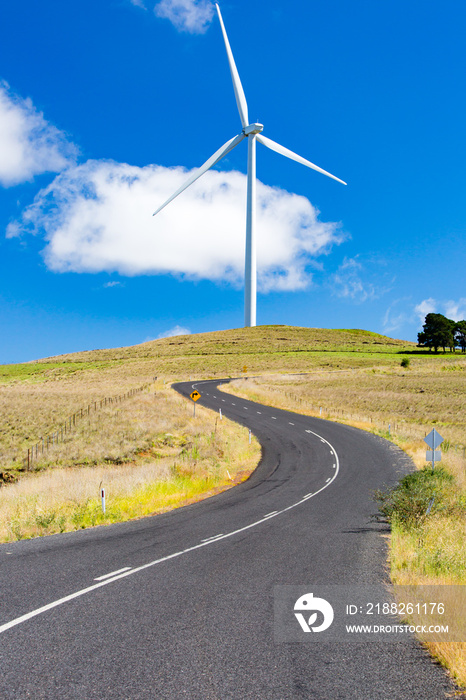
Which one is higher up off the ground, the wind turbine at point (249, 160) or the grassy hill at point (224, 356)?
the wind turbine at point (249, 160)

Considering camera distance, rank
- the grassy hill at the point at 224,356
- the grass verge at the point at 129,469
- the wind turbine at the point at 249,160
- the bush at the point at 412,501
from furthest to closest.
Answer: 1. the grassy hill at the point at 224,356
2. the wind turbine at the point at 249,160
3. the grass verge at the point at 129,469
4. the bush at the point at 412,501

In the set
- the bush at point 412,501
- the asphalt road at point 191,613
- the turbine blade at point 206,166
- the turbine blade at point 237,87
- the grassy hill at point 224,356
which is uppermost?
the turbine blade at point 237,87

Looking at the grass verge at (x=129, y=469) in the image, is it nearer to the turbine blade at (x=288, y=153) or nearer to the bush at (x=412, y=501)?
the bush at (x=412, y=501)

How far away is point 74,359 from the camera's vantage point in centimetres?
12306

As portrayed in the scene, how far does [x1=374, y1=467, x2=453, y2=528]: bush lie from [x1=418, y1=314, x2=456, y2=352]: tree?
375 feet

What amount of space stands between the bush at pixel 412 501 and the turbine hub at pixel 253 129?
8097cm

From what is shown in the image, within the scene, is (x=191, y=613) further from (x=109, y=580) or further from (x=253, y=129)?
(x=253, y=129)

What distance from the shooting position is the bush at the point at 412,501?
442 inches

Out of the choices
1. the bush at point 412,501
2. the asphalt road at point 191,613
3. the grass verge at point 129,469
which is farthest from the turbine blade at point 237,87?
the asphalt road at point 191,613

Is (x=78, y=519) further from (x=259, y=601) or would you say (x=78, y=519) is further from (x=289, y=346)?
(x=289, y=346)

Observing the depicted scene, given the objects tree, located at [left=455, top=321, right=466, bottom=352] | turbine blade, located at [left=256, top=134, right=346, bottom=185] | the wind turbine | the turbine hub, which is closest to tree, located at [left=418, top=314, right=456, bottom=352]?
tree, located at [left=455, top=321, right=466, bottom=352]

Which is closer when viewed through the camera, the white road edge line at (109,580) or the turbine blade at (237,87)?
the white road edge line at (109,580)

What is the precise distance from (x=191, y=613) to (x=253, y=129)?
8775cm

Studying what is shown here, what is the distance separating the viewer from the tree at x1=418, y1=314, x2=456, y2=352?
386 feet
